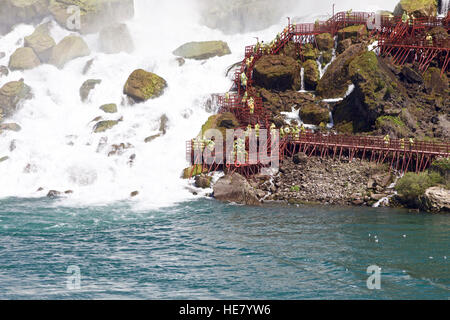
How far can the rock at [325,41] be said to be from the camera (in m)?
58.5

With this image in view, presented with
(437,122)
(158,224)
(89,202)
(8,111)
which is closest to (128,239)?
(158,224)

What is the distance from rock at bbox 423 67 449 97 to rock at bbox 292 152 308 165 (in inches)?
728

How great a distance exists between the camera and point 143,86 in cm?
5962

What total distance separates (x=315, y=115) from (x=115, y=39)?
145 ft

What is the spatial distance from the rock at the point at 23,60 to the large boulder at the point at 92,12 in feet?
48.6

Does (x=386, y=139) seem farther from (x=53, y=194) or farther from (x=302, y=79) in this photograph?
(x=53, y=194)

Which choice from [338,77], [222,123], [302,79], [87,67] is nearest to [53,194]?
[222,123]

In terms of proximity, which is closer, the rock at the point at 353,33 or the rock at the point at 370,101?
the rock at the point at 370,101

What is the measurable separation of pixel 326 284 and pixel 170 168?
28.9 metres

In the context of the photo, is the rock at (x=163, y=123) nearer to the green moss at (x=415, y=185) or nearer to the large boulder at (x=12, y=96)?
the large boulder at (x=12, y=96)

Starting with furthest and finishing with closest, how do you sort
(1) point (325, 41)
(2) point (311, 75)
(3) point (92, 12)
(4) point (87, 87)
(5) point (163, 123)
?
(3) point (92, 12) → (4) point (87, 87) → (1) point (325, 41) → (2) point (311, 75) → (5) point (163, 123)

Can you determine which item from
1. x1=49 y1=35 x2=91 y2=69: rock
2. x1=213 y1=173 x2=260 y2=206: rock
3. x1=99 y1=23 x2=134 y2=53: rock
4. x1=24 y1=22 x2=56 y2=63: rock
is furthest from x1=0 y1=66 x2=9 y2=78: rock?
x1=213 y1=173 x2=260 y2=206: rock

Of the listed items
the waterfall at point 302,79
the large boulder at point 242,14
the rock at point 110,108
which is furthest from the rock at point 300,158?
the large boulder at point 242,14

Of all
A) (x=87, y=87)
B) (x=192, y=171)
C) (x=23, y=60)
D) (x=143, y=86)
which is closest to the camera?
(x=192, y=171)
